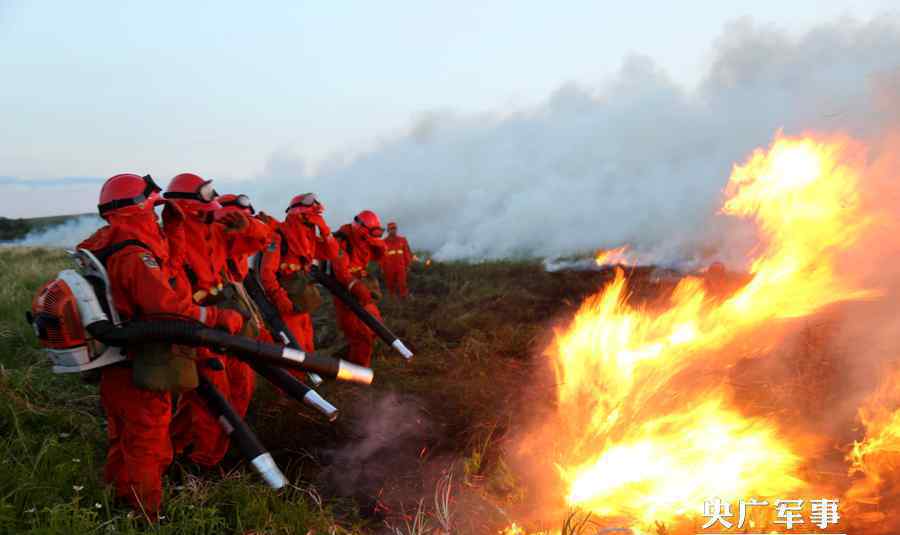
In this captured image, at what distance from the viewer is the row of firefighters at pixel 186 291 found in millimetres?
3797

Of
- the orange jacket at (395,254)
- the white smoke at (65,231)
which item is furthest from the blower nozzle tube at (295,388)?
the white smoke at (65,231)

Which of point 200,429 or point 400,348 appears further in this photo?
point 400,348

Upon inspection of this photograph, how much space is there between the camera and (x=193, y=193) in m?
5.44

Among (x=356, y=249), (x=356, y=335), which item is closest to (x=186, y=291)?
(x=356, y=335)

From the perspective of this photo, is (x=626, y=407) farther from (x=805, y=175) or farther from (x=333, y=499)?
(x=805, y=175)

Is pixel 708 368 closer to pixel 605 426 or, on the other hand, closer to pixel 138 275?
pixel 605 426

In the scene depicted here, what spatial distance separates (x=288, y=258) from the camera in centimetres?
796

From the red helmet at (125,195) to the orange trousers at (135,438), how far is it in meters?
1.08

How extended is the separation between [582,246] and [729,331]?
1907cm

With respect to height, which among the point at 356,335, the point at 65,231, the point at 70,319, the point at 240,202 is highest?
the point at 65,231

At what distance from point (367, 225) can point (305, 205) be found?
1284mm

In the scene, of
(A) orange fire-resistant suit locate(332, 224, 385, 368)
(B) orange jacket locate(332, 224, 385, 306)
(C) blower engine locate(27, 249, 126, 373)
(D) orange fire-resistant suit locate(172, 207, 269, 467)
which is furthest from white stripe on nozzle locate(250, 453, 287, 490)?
(B) orange jacket locate(332, 224, 385, 306)

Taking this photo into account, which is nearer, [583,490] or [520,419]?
[583,490]

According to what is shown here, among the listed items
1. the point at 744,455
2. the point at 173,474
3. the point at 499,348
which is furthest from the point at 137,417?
the point at 499,348
